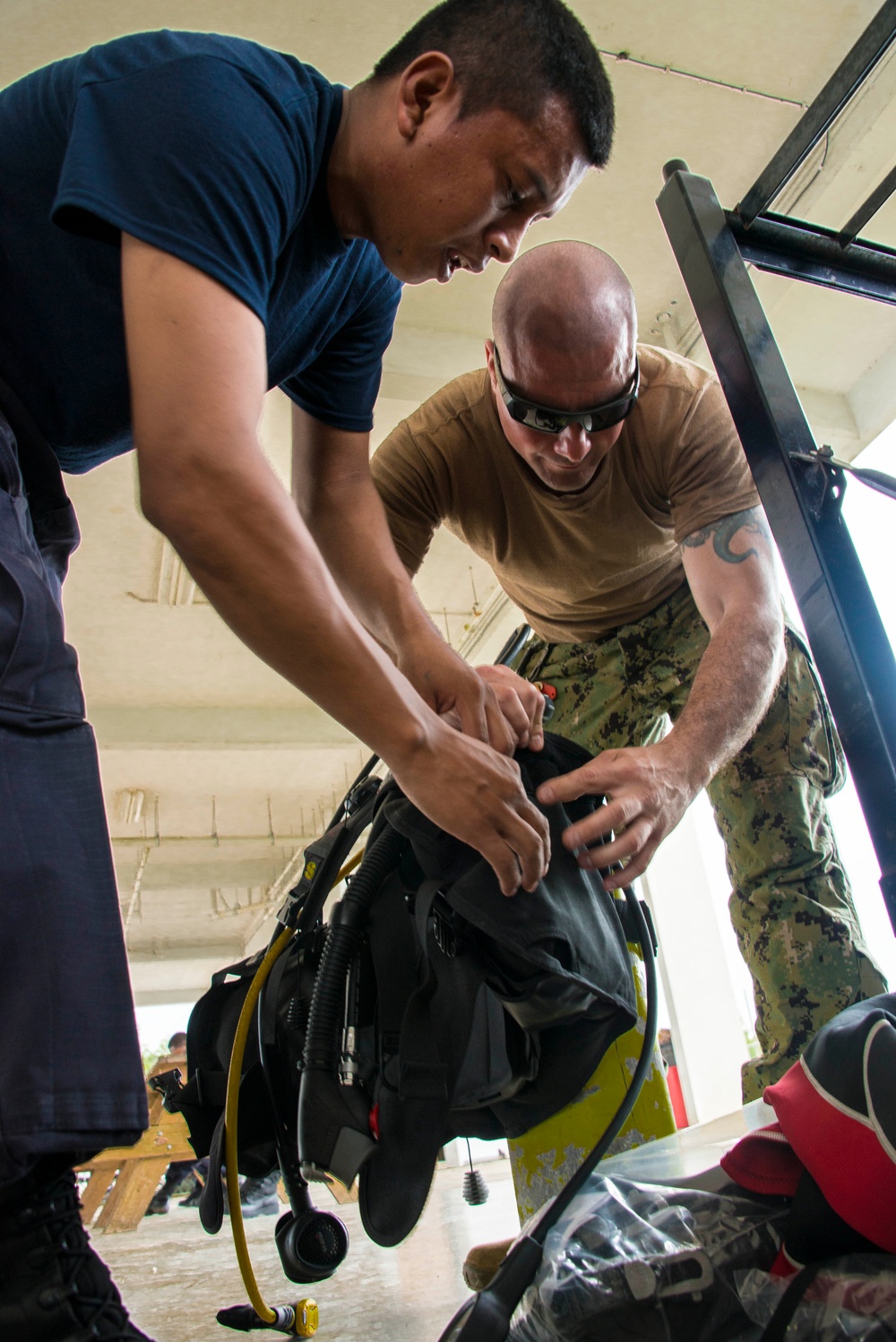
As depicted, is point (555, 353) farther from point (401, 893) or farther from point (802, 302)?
point (802, 302)

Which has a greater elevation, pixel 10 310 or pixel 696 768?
pixel 10 310

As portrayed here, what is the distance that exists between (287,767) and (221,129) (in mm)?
9364

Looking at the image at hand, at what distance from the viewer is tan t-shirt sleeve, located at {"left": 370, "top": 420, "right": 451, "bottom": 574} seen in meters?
1.92

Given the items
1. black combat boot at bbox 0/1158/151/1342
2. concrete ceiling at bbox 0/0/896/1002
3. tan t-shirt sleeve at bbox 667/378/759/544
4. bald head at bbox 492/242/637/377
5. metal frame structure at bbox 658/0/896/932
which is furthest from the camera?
concrete ceiling at bbox 0/0/896/1002

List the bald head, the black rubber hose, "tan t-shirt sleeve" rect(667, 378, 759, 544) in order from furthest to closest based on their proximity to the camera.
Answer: "tan t-shirt sleeve" rect(667, 378, 759, 544) < the bald head < the black rubber hose

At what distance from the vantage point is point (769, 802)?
5.76 feet

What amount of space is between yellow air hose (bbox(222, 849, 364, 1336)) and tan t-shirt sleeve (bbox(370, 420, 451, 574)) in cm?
78

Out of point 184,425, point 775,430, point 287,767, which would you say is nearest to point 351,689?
point 184,425

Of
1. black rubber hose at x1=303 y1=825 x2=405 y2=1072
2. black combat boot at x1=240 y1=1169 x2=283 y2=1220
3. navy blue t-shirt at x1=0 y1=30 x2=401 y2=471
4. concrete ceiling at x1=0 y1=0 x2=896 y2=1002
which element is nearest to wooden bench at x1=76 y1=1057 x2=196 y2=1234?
black combat boot at x1=240 y1=1169 x2=283 y2=1220

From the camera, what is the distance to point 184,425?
75 centimetres

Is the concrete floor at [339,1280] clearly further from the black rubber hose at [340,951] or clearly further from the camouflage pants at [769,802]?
the camouflage pants at [769,802]

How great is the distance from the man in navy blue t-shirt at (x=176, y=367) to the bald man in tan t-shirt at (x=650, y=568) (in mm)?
568

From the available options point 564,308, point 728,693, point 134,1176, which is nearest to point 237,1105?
point 728,693

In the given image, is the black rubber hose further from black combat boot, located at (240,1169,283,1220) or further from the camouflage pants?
black combat boot, located at (240,1169,283,1220)
